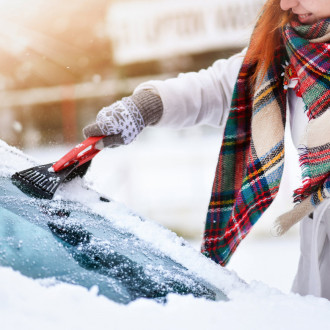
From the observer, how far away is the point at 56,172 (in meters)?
1.02

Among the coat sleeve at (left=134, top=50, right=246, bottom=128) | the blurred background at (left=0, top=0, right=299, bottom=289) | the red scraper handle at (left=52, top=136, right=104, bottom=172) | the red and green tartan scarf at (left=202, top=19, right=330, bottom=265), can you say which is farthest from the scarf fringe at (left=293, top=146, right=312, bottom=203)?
the blurred background at (left=0, top=0, right=299, bottom=289)

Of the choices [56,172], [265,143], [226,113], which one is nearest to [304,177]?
[265,143]

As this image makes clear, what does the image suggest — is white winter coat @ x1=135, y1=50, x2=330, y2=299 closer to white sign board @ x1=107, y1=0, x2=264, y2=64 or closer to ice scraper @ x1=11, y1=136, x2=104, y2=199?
ice scraper @ x1=11, y1=136, x2=104, y2=199

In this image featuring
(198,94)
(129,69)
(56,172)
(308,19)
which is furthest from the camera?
(129,69)

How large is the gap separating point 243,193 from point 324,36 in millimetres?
444

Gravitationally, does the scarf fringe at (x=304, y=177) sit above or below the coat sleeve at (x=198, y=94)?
below

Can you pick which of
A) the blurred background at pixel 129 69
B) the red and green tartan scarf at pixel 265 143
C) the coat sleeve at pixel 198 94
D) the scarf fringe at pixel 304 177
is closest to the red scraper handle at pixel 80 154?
the coat sleeve at pixel 198 94

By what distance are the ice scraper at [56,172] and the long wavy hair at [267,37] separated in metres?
0.48

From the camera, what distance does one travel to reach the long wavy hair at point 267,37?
4.09 ft

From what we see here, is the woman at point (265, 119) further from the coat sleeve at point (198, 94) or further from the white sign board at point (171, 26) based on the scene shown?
the white sign board at point (171, 26)

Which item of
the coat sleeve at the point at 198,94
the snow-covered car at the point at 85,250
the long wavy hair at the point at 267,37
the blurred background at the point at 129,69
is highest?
the blurred background at the point at 129,69

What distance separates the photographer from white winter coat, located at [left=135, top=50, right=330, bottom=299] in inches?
46.8

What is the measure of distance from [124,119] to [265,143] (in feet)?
1.21

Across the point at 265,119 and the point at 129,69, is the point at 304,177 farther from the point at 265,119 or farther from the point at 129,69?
the point at 129,69
